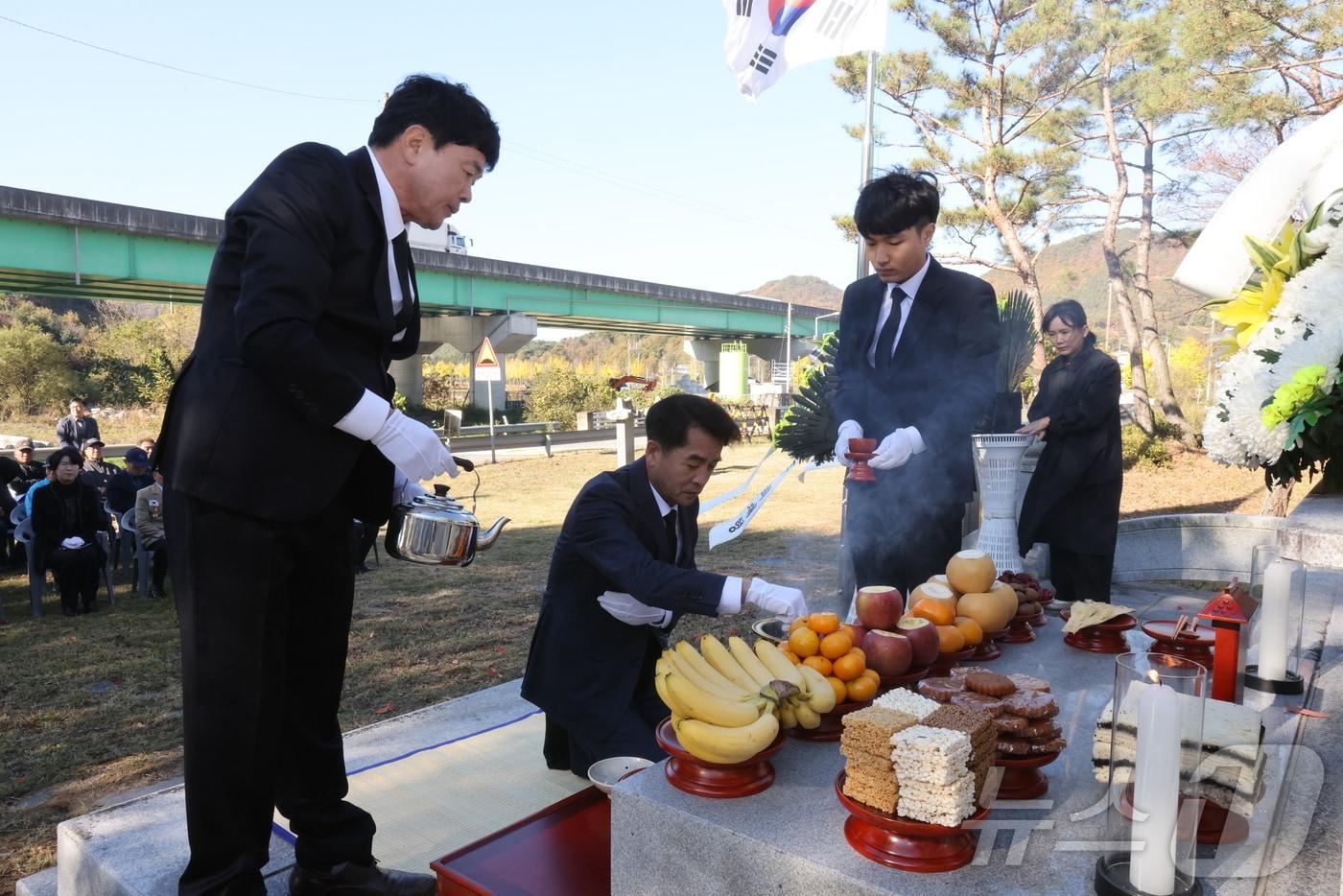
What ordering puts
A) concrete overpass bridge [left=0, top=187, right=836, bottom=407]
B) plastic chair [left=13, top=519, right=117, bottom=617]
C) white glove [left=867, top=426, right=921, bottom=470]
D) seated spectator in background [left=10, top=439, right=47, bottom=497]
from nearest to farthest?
white glove [left=867, top=426, right=921, bottom=470], plastic chair [left=13, top=519, right=117, bottom=617], seated spectator in background [left=10, top=439, right=47, bottom=497], concrete overpass bridge [left=0, top=187, right=836, bottom=407]

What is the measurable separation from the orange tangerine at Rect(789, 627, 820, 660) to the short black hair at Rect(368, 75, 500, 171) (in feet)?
4.52

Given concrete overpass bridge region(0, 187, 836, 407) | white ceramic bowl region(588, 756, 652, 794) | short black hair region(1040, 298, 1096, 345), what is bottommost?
white ceramic bowl region(588, 756, 652, 794)

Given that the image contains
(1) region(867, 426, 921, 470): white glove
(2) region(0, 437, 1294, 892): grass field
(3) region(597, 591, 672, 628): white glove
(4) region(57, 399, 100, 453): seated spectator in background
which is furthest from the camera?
(4) region(57, 399, 100, 453): seated spectator in background

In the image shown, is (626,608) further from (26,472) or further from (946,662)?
(26,472)

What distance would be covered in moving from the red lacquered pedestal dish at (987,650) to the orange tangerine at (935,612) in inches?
5.0

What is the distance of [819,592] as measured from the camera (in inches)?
291

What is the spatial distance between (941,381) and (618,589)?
4.45 feet

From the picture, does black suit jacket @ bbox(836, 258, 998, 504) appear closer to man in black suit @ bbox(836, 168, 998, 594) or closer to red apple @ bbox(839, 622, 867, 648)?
man in black suit @ bbox(836, 168, 998, 594)

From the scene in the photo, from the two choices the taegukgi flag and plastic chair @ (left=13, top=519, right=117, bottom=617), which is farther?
plastic chair @ (left=13, top=519, right=117, bottom=617)

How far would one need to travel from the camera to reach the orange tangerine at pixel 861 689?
79.4 inches

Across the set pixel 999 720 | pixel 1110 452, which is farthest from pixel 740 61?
pixel 999 720

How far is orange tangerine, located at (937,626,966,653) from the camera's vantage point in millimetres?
2367

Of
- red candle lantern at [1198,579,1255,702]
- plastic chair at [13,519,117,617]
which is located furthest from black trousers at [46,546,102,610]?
red candle lantern at [1198,579,1255,702]

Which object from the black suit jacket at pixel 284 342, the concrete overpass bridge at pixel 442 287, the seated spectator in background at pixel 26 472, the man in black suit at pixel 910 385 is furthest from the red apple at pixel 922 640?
the seated spectator in background at pixel 26 472
